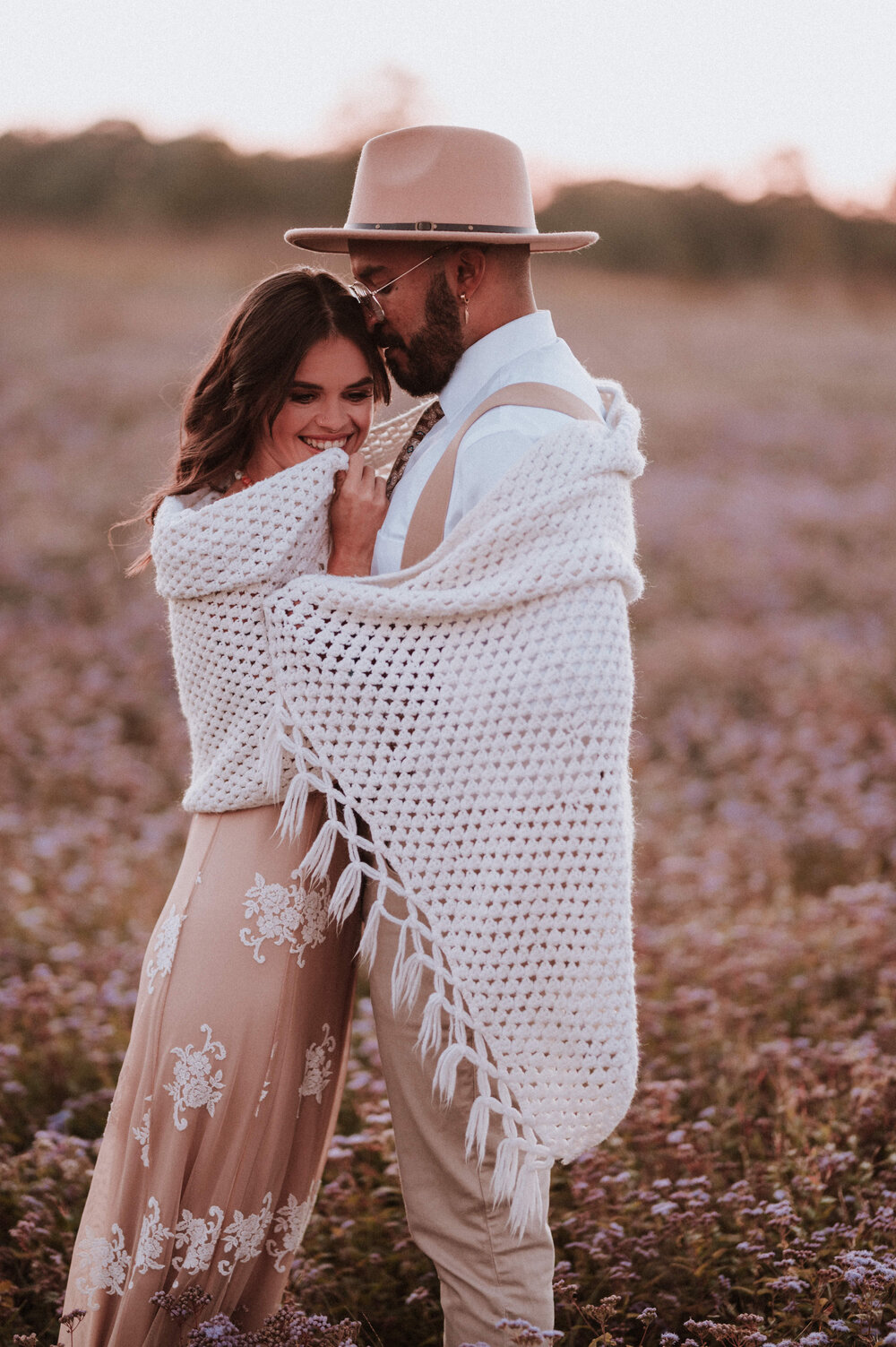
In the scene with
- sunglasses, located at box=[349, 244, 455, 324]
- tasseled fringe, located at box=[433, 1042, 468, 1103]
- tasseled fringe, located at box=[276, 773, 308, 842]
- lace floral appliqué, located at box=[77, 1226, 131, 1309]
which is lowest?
lace floral appliqué, located at box=[77, 1226, 131, 1309]

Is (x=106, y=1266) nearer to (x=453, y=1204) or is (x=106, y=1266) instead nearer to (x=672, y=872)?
(x=453, y=1204)

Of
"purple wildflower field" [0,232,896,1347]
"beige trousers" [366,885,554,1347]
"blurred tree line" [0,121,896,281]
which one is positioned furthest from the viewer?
"blurred tree line" [0,121,896,281]

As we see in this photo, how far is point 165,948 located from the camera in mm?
2420

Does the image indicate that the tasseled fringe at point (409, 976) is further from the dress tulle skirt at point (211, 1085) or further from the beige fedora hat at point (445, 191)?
the beige fedora hat at point (445, 191)

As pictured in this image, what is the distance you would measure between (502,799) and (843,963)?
2622 millimetres

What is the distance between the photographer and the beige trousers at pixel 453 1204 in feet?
7.51

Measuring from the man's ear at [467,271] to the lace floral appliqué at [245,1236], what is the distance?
195 cm

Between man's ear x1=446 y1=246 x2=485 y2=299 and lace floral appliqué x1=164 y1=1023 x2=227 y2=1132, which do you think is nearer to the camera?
lace floral appliqué x1=164 y1=1023 x2=227 y2=1132

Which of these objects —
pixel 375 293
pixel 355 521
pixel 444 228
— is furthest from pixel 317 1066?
pixel 444 228

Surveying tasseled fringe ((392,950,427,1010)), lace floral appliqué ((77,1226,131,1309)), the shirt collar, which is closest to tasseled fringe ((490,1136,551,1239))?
tasseled fringe ((392,950,427,1010))

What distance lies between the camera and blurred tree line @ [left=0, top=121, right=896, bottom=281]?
24391 mm

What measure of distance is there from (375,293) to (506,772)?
1083mm

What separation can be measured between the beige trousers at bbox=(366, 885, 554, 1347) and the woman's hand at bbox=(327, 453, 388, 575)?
686 millimetres

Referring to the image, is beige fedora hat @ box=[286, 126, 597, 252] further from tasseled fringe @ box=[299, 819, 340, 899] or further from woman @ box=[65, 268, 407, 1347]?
tasseled fringe @ box=[299, 819, 340, 899]
